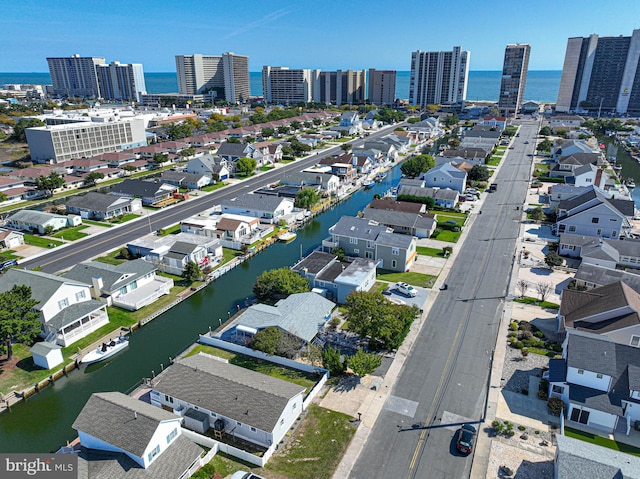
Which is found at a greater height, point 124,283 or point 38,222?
point 38,222


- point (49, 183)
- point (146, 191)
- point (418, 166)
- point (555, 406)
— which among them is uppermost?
point (418, 166)

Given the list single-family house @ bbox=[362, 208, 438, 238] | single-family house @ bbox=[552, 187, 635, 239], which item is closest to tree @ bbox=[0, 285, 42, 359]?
single-family house @ bbox=[362, 208, 438, 238]

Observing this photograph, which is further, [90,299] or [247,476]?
[90,299]

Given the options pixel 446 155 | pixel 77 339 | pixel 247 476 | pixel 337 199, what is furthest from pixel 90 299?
pixel 446 155

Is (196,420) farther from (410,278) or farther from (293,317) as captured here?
(410,278)

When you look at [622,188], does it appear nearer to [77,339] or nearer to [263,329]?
[263,329]

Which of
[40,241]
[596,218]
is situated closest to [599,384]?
[596,218]

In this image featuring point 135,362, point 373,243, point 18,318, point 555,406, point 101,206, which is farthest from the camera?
point 101,206
